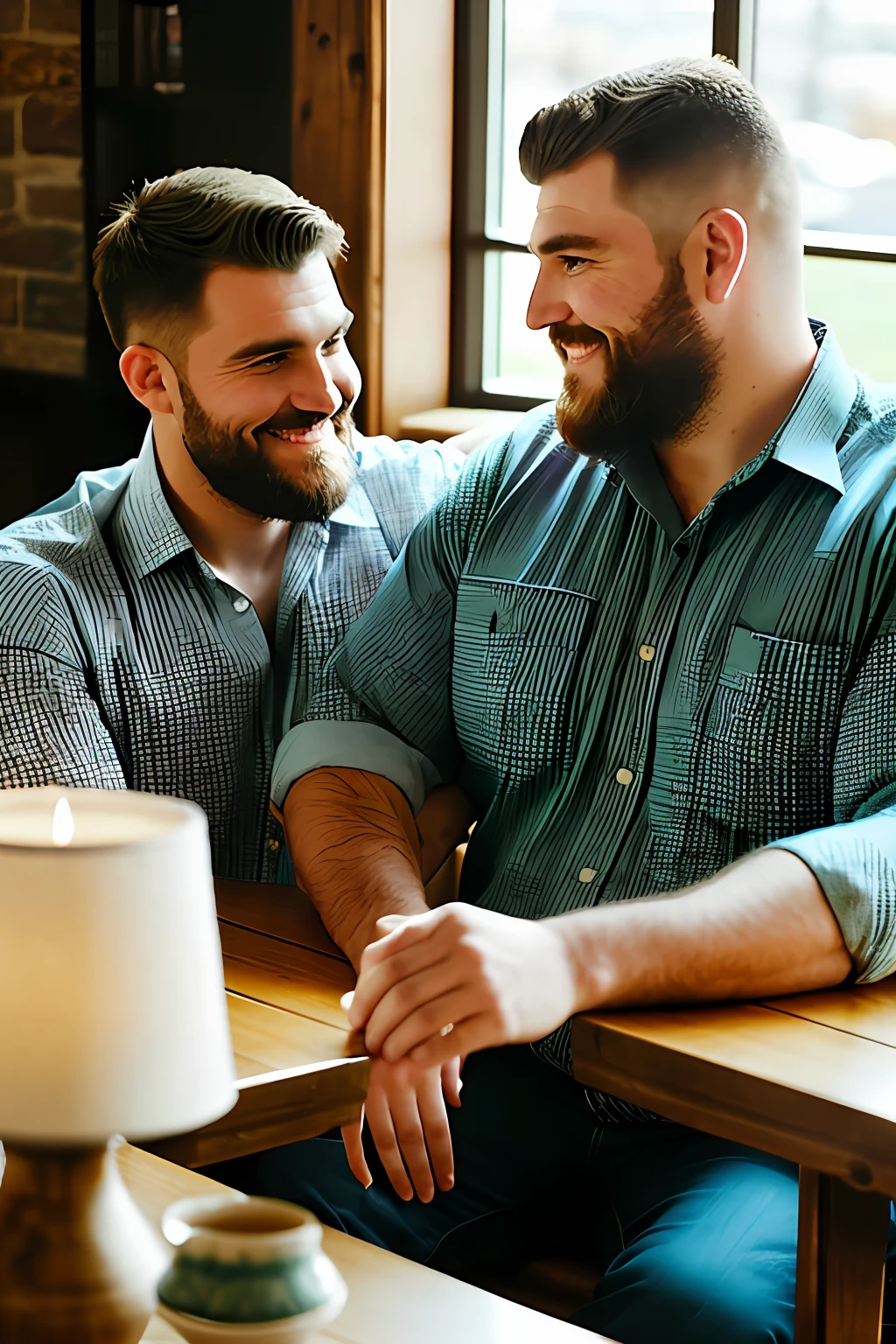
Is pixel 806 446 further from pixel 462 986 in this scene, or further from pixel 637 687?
pixel 462 986

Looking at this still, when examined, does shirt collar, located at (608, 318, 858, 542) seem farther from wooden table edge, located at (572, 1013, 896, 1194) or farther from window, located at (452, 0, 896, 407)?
window, located at (452, 0, 896, 407)

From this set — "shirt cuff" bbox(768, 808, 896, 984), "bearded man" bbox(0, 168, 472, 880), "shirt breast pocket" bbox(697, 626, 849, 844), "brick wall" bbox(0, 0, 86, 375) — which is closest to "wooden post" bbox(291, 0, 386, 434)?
"brick wall" bbox(0, 0, 86, 375)

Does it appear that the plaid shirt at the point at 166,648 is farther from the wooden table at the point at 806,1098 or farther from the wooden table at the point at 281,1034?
the wooden table at the point at 806,1098

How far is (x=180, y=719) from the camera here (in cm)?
177

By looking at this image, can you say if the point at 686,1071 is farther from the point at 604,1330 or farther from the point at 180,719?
the point at 180,719

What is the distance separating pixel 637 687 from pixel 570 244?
1.52 ft

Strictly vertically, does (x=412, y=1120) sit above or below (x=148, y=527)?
below

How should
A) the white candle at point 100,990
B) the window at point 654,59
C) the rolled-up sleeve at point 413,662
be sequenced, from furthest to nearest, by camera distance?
1. the window at point 654,59
2. the rolled-up sleeve at point 413,662
3. the white candle at point 100,990

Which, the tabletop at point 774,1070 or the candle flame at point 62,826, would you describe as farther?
the tabletop at point 774,1070

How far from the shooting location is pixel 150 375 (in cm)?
191

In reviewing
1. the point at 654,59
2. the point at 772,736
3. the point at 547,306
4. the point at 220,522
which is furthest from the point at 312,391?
the point at 654,59

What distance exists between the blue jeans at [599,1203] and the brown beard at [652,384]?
657mm

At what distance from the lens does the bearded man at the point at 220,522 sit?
1763mm


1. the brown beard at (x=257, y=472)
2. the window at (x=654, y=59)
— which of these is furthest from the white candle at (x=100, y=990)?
the window at (x=654, y=59)
